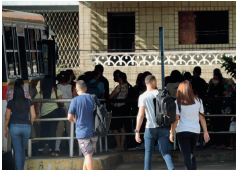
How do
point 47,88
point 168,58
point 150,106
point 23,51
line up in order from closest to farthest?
point 150,106 → point 23,51 → point 47,88 → point 168,58

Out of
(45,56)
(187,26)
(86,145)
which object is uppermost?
(187,26)

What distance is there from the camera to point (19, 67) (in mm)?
8461

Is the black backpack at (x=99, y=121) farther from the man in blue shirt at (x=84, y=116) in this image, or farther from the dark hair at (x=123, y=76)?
the dark hair at (x=123, y=76)

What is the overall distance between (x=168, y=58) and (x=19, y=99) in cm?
1062

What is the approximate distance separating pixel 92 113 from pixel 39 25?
156 inches

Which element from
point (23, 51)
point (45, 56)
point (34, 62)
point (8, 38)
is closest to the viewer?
point (8, 38)

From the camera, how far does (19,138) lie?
23.2 ft

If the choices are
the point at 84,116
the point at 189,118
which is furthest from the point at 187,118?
the point at 84,116

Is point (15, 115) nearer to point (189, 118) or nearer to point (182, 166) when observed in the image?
point (189, 118)

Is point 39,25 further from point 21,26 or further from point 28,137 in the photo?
point 28,137

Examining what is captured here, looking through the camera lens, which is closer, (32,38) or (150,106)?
(150,106)

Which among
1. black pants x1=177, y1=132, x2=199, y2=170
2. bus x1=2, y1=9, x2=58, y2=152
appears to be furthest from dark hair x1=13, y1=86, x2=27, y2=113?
black pants x1=177, y1=132, x2=199, y2=170

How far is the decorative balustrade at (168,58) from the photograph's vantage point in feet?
55.0

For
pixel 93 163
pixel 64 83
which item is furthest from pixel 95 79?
pixel 93 163
